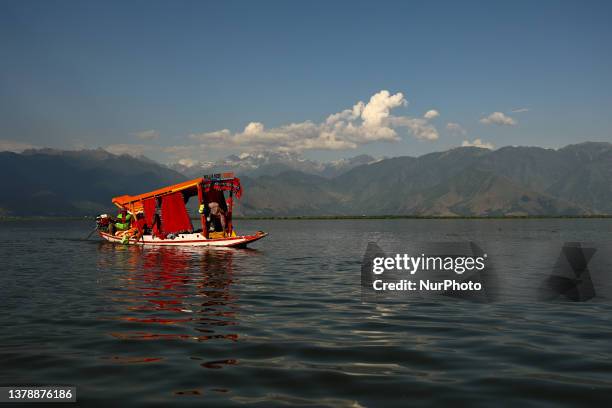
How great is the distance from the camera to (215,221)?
174 feet

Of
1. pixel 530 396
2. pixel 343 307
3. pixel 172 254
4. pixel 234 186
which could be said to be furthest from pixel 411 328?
pixel 234 186

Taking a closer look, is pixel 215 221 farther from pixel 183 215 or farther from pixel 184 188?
pixel 184 188

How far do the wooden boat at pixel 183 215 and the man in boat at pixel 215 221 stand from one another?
0.34ft

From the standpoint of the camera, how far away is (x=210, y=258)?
40.5m

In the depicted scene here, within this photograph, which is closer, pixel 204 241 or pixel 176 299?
pixel 176 299

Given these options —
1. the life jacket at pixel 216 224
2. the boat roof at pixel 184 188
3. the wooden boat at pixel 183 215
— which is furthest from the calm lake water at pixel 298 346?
the life jacket at pixel 216 224

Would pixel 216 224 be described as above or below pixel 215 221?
below

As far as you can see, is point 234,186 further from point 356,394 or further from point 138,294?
point 356,394

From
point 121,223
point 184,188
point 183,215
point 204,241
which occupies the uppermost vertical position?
A: point 184,188

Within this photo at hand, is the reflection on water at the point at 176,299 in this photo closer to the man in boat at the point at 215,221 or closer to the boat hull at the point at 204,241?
the boat hull at the point at 204,241

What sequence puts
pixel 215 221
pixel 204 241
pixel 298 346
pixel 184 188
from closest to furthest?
pixel 298 346 → pixel 204 241 → pixel 184 188 → pixel 215 221

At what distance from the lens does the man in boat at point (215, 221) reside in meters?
51.7

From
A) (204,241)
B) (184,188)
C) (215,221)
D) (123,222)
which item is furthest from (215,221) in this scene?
(123,222)

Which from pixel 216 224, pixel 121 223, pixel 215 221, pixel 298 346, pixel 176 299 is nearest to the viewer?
pixel 298 346
